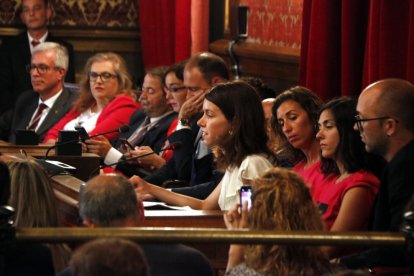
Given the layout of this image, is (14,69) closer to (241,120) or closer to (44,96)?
(44,96)

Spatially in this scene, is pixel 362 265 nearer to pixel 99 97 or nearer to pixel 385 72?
pixel 385 72

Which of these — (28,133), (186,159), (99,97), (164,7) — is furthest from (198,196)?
(164,7)

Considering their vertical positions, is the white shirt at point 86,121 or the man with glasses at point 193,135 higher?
the man with glasses at point 193,135

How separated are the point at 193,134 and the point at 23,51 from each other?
383 cm

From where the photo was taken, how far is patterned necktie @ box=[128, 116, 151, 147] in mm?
6660

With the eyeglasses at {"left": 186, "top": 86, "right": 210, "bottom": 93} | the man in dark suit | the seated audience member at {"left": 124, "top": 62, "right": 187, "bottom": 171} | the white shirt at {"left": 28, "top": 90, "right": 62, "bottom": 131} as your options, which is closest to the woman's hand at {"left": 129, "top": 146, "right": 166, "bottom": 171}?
the seated audience member at {"left": 124, "top": 62, "right": 187, "bottom": 171}

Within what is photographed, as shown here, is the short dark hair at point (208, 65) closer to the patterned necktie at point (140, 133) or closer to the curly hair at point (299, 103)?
the patterned necktie at point (140, 133)

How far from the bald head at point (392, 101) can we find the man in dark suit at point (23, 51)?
5.40 meters

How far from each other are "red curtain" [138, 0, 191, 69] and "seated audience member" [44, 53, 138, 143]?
1.37m

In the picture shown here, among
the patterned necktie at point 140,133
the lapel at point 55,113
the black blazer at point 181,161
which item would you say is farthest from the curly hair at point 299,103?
the lapel at point 55,113

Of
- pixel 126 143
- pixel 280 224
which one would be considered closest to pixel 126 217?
pixel 280 224

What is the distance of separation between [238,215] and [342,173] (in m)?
0.82

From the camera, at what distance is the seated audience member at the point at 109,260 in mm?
2318

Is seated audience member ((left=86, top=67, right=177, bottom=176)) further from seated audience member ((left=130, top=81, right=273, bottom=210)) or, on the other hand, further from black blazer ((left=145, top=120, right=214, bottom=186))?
seated audience member ((left=130, top=81, right=273, bottom=210))
